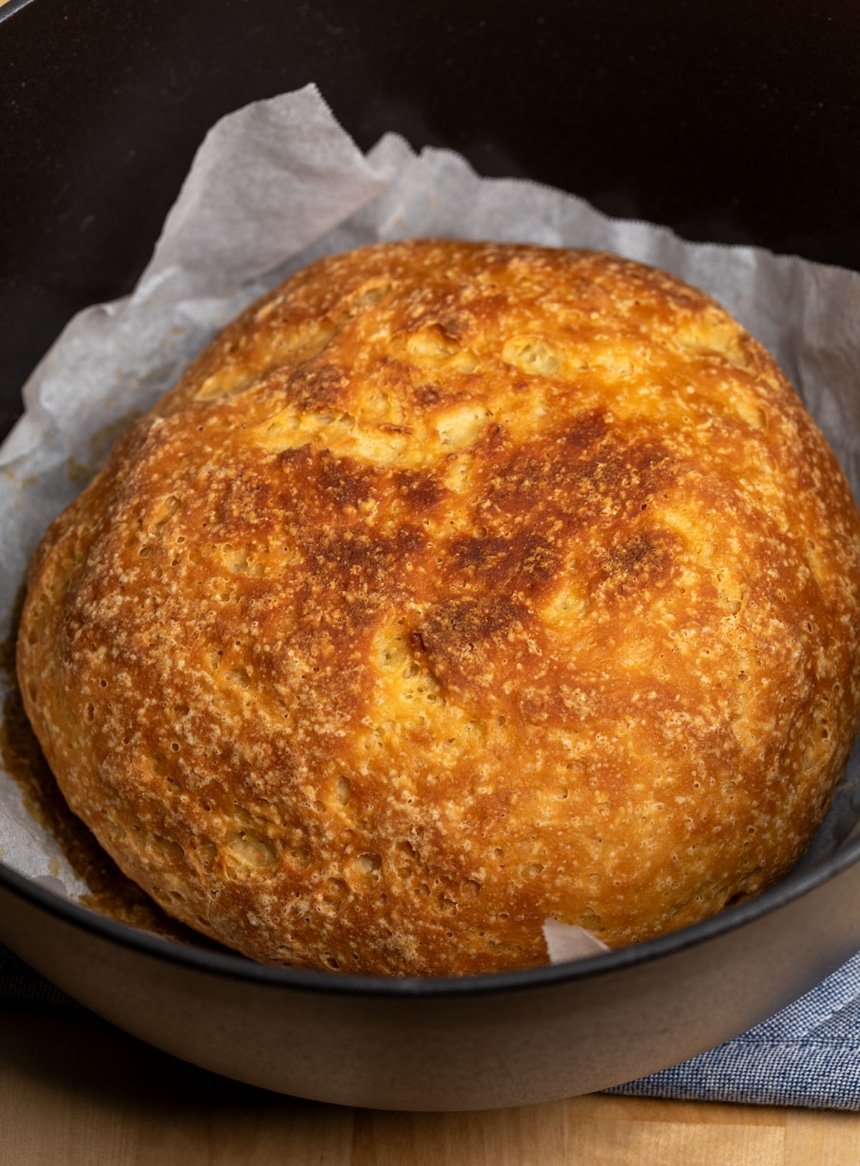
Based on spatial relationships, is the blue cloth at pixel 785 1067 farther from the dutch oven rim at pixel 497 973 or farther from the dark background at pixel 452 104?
the dark background at pixel 452 104

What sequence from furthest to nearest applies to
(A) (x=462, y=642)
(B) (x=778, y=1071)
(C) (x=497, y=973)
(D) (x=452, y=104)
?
(D) (x=452, y=104) → (B) (x=778, y=1071) → (A) (x=462, y=642) → (C) (x=497, y=973)

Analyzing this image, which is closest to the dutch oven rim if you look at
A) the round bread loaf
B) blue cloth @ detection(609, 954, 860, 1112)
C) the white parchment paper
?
the round bread loaf

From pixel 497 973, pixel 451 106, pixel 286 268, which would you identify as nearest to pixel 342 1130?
pixel 497 973

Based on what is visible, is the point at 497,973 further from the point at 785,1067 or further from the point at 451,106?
the point at 451,106

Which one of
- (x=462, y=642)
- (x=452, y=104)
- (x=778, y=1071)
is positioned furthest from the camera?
(x=452, y=104)

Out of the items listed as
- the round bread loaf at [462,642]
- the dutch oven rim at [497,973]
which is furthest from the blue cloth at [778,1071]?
the dutch oven rim at [497,973]

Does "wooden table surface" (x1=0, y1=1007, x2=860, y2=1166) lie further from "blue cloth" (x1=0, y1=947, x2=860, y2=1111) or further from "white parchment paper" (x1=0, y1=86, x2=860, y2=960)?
"white parchment paper" (x1=0, y1=86, x2=860, y2=960)

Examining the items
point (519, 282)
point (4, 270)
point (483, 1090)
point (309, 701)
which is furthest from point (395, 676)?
point (4, 270)
